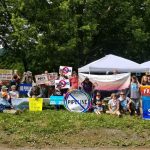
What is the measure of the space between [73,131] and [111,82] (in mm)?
8718

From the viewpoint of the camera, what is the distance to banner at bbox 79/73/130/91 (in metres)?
23.6

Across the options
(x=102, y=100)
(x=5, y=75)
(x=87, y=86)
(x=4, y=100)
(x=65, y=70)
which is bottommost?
(x=102, y=100)

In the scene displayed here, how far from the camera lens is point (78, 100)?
2069 centimetres

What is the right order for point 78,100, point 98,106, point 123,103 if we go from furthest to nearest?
point 98,106 → point 78,100 → point 123,103

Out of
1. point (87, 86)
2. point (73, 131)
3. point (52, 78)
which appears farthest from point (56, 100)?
point (73, 131)

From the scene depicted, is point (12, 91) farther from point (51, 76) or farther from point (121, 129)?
point (121, 129)

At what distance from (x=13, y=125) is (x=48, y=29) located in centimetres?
2115

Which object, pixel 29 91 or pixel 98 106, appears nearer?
pixel 98 106

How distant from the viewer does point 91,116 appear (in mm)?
18281

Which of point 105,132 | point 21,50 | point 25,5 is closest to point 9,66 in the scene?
point 21,50

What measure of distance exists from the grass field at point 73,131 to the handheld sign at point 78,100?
2376 mm

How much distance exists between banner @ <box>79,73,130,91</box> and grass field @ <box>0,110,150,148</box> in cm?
552

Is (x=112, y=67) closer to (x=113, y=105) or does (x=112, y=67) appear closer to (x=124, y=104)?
(x=124, y=104)

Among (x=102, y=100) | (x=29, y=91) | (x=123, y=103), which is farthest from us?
(x=29, y=91)
